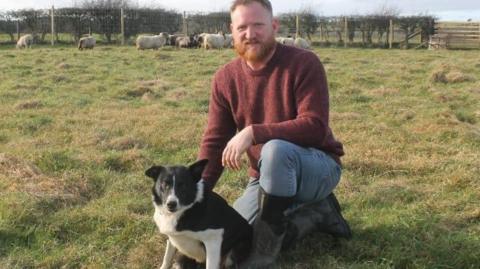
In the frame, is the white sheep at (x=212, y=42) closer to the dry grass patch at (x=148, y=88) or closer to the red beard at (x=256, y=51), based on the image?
the dry grass patch at (x=148, y=88)

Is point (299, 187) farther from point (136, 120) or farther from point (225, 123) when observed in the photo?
point (136, 120)

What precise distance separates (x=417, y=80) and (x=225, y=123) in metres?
10.1

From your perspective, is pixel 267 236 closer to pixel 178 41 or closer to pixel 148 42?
pixel 148 42

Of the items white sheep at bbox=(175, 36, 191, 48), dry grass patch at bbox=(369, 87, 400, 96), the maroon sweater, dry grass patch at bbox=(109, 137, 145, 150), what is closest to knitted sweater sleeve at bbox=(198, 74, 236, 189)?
the maroon sweater

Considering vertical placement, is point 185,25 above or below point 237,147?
above

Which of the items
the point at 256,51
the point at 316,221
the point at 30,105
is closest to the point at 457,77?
the point at 30,105

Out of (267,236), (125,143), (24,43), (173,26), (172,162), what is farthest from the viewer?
(173,26)

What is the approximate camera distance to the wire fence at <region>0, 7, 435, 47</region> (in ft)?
107

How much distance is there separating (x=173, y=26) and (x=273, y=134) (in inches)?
1323

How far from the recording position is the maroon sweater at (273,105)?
11.8ft

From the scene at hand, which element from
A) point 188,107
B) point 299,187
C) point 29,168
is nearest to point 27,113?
point 188,107

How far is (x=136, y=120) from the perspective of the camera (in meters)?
8.51

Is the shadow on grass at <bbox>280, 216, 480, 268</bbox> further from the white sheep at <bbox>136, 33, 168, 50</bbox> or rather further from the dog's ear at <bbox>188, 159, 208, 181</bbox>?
the white sheep at <bbox>136, 33, 168, 50</bbox>

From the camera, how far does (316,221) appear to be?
4.00 metres
